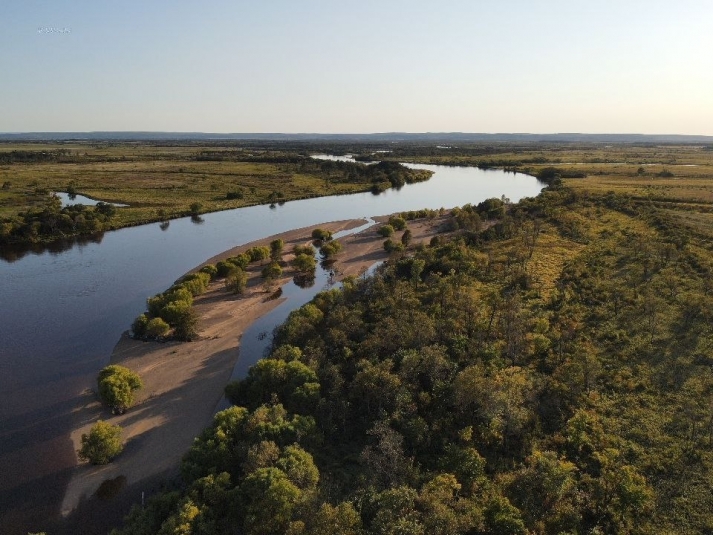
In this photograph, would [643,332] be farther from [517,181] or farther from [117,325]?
[517,181]

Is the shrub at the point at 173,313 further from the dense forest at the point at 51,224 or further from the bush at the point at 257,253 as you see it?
the dense forest at the point at 51,224

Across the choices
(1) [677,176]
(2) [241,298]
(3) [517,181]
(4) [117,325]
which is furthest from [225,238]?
(1) [677,176]

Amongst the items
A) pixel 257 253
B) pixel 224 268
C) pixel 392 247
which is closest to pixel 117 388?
pixel 224 268

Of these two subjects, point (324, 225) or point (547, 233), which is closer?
point (547, 233)

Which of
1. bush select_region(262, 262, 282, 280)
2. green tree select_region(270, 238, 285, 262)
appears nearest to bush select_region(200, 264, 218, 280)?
bush select_region(262, 262, 282, 280)

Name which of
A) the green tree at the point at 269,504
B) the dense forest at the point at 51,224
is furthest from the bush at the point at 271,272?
the dense forest at the point at 51,224

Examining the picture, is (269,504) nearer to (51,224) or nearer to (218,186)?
(51,224)

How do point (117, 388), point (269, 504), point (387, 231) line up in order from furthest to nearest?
point (387, 231), point (117, 388), point (269, 504)
